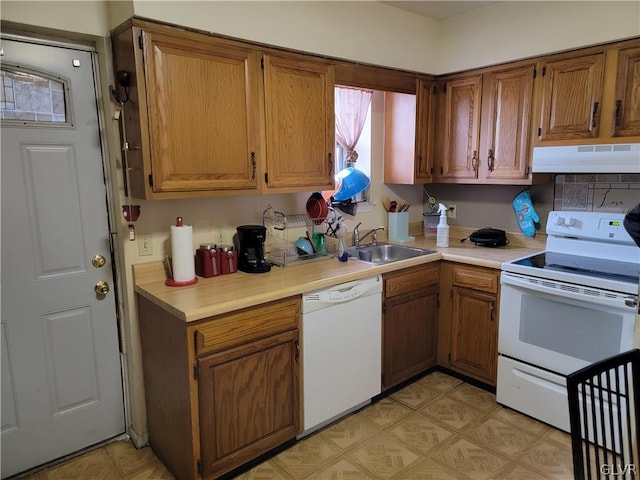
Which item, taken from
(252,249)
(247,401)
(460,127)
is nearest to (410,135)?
(460,127)

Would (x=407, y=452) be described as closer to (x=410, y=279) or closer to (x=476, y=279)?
(x=410, y=279)

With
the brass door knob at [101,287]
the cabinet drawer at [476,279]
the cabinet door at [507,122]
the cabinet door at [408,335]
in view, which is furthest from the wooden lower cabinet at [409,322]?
the brass door knob at [101,287]

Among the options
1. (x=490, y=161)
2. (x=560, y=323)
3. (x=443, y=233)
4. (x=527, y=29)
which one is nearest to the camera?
(x=560, y=323)

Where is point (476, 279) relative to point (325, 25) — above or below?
below

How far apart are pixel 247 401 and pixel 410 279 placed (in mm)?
1294

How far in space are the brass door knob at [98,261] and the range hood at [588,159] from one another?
8.37 ft

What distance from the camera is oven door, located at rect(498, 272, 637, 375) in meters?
2.22

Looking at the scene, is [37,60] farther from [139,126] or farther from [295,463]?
[295,463]

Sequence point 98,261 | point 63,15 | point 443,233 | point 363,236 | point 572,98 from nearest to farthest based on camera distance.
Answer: point 63,15
point 98,261
point 572,98
point 443,233
point 363,236

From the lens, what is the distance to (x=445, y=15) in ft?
10.1

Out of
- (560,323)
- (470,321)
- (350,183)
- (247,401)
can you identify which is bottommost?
(247,401)

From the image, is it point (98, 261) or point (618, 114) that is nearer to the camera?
point (98, 261)

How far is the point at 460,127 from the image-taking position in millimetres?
3232

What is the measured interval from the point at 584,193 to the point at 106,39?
2904 millimetres
